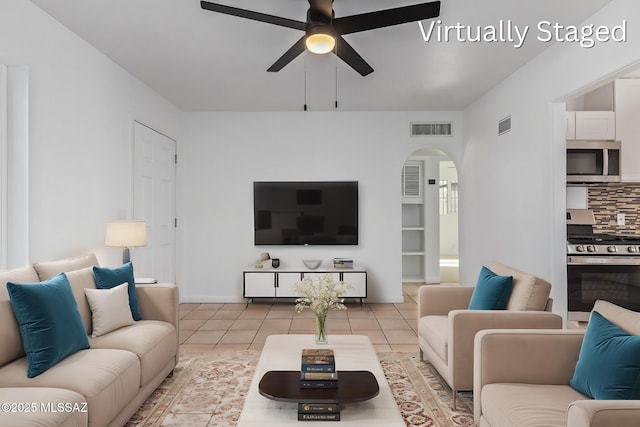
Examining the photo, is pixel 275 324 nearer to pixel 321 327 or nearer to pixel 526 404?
pixel 321 327

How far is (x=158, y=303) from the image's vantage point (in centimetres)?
325

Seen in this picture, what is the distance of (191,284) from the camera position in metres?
6.16

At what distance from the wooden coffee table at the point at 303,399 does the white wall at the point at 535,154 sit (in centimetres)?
211

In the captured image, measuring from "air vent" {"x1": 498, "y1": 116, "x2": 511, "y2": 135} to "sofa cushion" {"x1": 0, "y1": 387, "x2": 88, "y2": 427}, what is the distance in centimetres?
444

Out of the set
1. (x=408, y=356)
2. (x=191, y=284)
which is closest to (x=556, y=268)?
(x=408, y=356)

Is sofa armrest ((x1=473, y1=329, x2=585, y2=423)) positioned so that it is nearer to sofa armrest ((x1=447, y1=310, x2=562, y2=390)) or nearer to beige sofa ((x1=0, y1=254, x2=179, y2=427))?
sofa armrest ((x1=447, y1=310, x2=562, y2=390))

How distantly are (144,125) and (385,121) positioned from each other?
3.21m

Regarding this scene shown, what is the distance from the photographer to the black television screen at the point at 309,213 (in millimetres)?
6074

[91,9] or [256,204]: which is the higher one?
[91,9]

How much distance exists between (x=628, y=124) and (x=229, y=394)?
472cm

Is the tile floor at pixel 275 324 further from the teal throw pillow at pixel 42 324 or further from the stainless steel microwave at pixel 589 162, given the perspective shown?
the stainless steel microwave at pixel 589 162

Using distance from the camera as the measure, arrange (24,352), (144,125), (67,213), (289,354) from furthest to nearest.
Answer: (144,125) < (67,213) < (289,354) < (24,352)

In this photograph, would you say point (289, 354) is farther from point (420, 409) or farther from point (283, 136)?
point (283, 136)

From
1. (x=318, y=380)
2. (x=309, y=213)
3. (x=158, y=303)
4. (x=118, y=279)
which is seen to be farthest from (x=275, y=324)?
(x=318, y=380)
